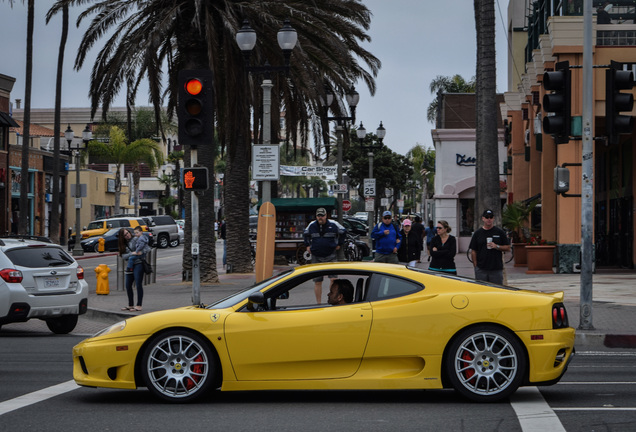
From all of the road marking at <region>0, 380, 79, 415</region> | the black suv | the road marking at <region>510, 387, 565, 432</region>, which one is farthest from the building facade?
the black suv

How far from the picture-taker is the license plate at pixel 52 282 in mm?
15305

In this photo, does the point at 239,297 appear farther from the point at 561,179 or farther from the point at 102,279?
the point at 102,279

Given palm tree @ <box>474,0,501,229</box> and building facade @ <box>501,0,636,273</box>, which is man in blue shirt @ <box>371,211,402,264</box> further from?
building facade @ <box>501,0,636,273</box>

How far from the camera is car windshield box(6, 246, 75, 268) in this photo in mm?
15172

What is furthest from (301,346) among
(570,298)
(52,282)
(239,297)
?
(570,298)

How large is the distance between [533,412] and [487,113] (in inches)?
598

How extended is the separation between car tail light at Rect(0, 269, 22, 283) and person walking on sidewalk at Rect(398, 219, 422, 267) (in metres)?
9.64

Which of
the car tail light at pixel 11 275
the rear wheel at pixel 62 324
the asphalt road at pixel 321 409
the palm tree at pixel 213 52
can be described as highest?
the palm tree at pixel 213 52

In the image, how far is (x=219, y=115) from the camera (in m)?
24.0

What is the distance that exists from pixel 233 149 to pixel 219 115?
3.14 feet

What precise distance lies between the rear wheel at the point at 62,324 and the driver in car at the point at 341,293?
8150mm

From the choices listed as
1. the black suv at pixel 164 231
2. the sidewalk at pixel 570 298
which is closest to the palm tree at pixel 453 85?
the black suv at pixel 164 231

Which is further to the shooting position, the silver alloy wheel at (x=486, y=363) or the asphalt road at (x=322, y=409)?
the silver alloy wheel at (x=486, y=363)

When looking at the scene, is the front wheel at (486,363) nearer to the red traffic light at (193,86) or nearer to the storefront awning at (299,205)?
the red traffic light at (193,86)
